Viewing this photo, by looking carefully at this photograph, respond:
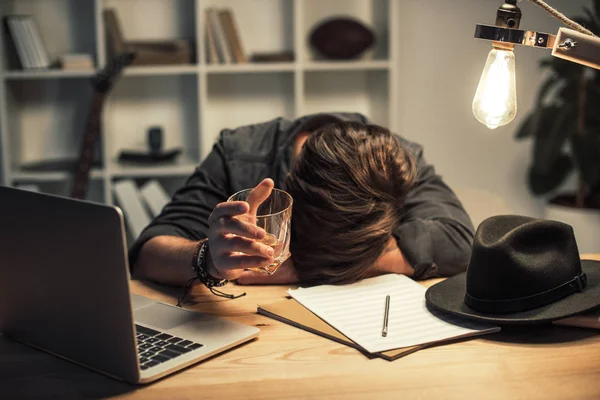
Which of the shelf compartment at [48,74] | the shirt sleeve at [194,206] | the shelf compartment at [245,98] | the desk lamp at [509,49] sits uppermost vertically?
the desk lamp at [509,49]

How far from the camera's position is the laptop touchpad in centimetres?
122

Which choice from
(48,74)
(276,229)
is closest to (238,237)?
(276,229)

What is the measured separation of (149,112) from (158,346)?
2516 millimetres

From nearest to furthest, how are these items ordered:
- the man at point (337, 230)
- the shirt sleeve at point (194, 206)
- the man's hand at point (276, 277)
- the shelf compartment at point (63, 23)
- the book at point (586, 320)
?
the book at point (586, 320), the man at point (337, 230), the man's hand at point (276, 277), the shirt sleeve at point (194, 206), the shelf compartment at point (63, 23)

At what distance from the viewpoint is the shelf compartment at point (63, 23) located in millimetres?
3340

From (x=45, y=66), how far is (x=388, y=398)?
8.74 ft

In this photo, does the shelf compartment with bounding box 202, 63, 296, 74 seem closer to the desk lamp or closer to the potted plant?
the potted plant

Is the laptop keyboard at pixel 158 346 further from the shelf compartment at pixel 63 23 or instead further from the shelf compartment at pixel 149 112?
the shelf compartment at pixel 63 23

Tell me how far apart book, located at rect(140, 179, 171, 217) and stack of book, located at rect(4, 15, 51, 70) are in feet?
2.21

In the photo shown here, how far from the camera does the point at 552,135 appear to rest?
3283 mm

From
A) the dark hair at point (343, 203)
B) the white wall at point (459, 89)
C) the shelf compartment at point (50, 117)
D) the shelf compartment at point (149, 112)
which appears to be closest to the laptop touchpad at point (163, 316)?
the dark hair at point (343, 203)

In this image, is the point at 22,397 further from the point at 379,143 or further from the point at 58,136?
the point at 58,136

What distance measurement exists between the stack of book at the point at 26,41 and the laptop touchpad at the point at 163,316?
2.20 metres

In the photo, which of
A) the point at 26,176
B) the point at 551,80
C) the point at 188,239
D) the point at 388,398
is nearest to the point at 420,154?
the point at 188,239
